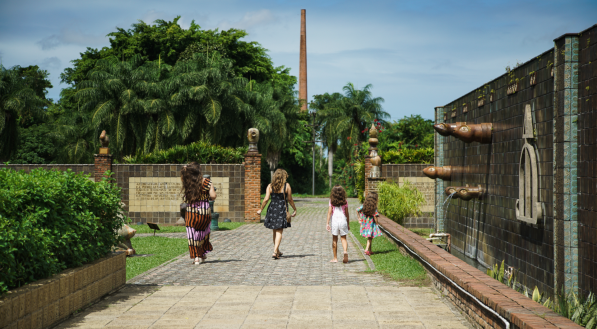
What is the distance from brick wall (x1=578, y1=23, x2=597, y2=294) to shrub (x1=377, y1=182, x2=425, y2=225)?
33.4 feet

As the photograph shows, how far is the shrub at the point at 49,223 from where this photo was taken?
189 inches

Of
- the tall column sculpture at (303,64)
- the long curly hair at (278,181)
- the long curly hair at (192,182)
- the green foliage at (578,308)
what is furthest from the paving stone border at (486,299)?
the tall column sculpture at (303,64)

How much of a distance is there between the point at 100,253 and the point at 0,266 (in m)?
2.27

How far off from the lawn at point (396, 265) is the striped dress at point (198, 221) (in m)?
3.17

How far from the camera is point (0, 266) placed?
15.2ft

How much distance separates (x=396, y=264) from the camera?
370 inches

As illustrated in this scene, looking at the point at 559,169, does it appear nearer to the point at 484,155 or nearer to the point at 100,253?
the point at 484,155

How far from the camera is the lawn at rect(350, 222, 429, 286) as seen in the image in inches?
316

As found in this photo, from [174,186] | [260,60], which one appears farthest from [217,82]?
[260,60]

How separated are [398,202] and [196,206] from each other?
26.6 feet

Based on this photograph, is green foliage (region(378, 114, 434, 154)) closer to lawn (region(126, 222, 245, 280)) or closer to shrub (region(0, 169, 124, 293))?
lawn (region(126, 222, 245, 280))

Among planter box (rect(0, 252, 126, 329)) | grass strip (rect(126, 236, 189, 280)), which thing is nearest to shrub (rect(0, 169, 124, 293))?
planter box (rect(0, 252, 126, 329))

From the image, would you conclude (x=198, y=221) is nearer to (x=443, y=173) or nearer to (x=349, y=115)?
(x=443, y=173)

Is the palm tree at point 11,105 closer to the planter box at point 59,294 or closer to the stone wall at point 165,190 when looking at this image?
the stone wall at point 165,190
